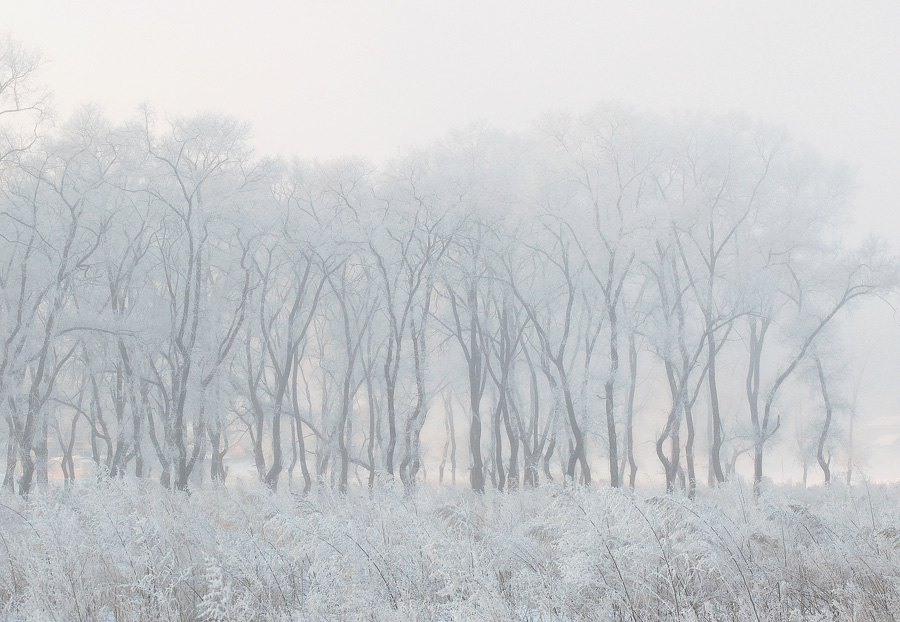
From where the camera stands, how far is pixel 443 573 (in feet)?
14.3

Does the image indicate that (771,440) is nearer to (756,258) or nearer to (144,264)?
(756,258)

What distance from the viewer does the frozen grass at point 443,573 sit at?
14.2 ft

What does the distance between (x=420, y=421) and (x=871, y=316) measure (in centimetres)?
4195

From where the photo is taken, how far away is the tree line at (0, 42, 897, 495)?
16438 mm

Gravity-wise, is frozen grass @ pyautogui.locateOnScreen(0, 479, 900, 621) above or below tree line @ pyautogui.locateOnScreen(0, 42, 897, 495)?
below

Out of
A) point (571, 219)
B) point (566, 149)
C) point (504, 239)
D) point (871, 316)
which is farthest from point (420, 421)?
point (871, 316)

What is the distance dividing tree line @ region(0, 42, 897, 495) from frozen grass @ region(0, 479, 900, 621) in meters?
11.3

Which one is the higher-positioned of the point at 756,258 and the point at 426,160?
the point at 426,160

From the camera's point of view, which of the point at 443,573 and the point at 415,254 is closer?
the point at 443,573

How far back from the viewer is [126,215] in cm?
1784

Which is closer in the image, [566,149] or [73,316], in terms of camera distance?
[73,316]

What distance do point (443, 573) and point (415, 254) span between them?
51.6 feet

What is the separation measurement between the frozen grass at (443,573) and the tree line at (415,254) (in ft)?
37.0

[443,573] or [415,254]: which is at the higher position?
[415,254]
